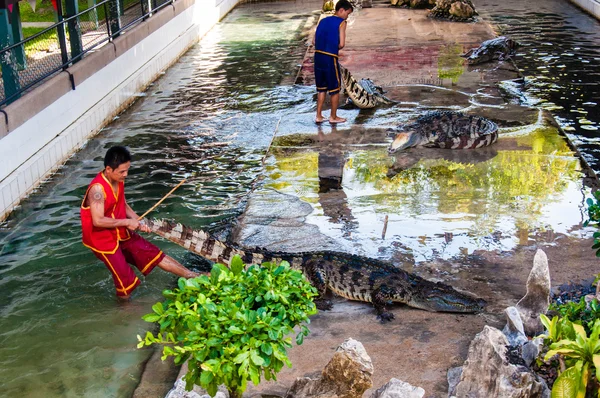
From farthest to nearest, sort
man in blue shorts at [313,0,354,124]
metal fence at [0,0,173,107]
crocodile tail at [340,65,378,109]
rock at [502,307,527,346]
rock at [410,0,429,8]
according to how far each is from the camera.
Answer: rock at [410,0,429,8] → crocodile tail at [340,65,378,109] → man in blue shorts at [313,0,354,124] → metal fence at [0,0,173,107] → rock at [502,307,527,346]

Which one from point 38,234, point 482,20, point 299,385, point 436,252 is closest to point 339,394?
Answer: point 299,385

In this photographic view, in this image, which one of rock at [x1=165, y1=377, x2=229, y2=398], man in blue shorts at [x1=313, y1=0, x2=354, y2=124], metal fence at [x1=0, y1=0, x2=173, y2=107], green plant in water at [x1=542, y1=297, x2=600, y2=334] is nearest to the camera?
rock at [x1=165, y1=377, x2=229, y2=398]

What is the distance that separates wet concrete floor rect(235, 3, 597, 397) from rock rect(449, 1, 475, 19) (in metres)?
7.64

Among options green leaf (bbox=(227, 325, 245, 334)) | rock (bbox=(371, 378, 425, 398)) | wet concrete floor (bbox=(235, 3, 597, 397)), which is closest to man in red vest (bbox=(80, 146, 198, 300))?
wet concrete floor (bbox=(235, 3, 597, 397))

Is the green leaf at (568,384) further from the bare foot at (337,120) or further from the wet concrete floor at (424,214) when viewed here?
the bare foot at (337,120)

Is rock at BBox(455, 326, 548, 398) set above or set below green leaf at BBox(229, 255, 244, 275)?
below

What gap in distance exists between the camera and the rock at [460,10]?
20000 millimetres

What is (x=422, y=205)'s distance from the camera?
27.2 feet

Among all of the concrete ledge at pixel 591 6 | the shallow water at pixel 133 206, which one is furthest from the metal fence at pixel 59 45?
the concrete ledge at pixel 591 6

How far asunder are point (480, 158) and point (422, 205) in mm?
1901

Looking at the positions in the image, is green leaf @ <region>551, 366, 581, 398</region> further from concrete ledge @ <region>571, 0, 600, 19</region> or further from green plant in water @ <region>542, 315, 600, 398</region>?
concrete ledge @ <region>571, 0, 600, 19</region>

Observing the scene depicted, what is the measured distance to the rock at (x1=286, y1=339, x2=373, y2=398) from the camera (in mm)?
4277

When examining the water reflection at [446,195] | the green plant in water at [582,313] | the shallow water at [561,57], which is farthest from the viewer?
the shallow water at [561,57]

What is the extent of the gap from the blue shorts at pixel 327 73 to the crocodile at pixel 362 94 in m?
0.95
